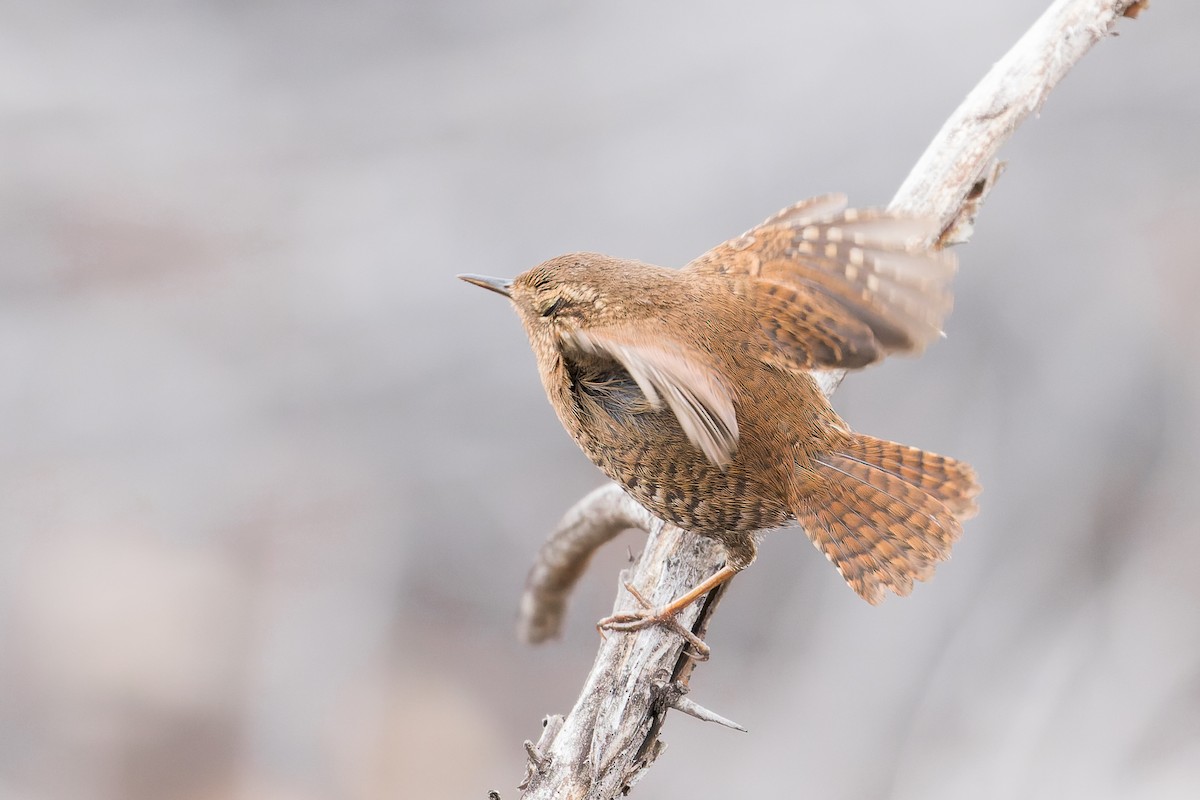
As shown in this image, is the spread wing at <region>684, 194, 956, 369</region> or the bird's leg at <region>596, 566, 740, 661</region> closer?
the spread wing at <region>684, 194, 956, 369</region>

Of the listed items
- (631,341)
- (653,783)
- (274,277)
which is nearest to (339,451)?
(274,277)

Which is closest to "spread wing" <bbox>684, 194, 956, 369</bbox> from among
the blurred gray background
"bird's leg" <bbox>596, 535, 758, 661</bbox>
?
"bird's leg" <bbox>596, 535, 758, 661</bbox>

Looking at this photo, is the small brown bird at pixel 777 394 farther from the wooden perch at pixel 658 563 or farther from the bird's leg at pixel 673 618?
the wooden perch at pixel 658 563

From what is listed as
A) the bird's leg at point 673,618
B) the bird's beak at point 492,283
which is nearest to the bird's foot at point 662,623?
the bird's leg at point 673,618

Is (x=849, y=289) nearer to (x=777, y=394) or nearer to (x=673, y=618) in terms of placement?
(x=777, y=394)

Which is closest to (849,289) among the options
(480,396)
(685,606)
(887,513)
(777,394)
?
(777,394)

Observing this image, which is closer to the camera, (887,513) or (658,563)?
(887,513)

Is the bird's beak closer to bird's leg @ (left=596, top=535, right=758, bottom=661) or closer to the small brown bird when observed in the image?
the small brown bird
